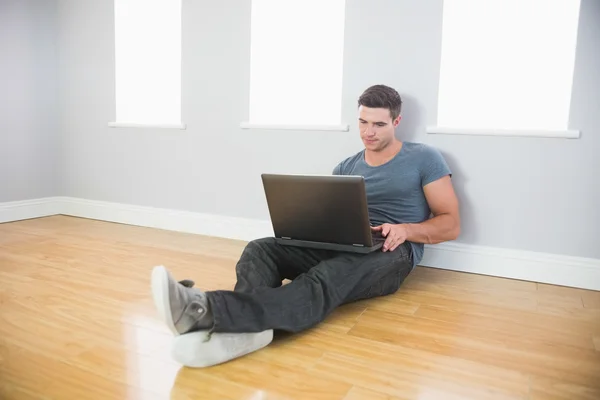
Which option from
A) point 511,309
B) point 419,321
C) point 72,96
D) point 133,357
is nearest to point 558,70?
point 511,309

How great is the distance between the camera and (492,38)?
2371 millimetres

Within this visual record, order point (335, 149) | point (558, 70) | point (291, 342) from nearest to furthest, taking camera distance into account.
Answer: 1. point (291, 342)
2. point (558, 70)
3. point (335, 149)

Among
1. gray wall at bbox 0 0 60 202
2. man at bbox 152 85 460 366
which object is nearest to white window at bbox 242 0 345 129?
man at bbox 152 85 460 366

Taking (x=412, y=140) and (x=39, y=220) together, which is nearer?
(x=412, y=140)

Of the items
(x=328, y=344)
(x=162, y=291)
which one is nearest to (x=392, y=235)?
(x=328, y=344)

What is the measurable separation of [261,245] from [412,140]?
1.02m

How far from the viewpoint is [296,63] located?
291 cm

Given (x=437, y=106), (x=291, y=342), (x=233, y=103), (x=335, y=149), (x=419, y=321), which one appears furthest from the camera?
(x=233, y=103)

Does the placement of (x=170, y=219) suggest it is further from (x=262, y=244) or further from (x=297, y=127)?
(x=262, y=244)

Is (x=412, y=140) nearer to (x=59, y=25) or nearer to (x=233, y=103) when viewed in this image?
(x=233, y=103)

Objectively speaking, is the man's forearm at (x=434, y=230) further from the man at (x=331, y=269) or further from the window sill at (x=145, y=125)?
the window sill at (x=145, y=125)

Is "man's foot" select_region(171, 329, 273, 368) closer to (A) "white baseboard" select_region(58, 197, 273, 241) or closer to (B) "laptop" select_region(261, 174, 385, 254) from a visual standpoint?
(B) "laptop" select_region(261, 174, 385, 254)

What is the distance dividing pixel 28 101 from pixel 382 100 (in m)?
2.72

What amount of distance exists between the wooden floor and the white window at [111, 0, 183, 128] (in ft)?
4.53
